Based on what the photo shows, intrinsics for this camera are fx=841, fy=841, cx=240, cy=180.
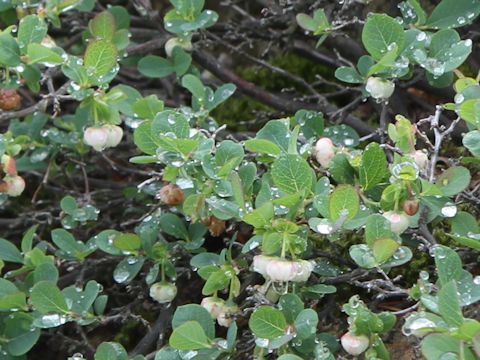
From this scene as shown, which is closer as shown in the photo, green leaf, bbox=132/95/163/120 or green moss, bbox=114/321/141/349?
green leaf, bbox=132/95/163/120

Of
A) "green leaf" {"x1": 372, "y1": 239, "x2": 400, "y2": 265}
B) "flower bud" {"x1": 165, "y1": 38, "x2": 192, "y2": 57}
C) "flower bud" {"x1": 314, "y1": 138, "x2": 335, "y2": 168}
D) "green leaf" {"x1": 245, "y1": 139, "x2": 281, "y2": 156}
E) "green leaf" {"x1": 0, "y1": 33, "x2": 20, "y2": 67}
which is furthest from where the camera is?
"flower bud" {"x1": 165, "y1": 38, "x2": 192, "y2": 57}

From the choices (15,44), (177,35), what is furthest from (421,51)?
(15,44)

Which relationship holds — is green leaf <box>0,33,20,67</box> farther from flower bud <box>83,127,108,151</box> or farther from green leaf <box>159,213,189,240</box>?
green leaf <box>159,213,189,240</box>

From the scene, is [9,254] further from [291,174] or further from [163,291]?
[291,174]

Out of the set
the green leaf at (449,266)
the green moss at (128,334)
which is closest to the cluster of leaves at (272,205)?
the green leaf at (449,266)

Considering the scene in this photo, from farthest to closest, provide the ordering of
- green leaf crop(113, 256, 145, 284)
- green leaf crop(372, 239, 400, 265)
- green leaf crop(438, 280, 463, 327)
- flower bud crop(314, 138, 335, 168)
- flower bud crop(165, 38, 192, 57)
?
flower bud crop(165, 38, 192, 57)
green leaf crop(113, 256, 145, 284)
flower bud crop(314, 138, 335, 168)
green leaf crop(372, 239, 400, 265)
green leaf crop(438, 280, 463, 327)

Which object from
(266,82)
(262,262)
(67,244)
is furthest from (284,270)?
(266,82)

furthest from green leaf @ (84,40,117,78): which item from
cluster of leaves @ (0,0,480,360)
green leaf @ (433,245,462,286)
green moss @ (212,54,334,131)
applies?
green moss @ (212,54,334,131)
